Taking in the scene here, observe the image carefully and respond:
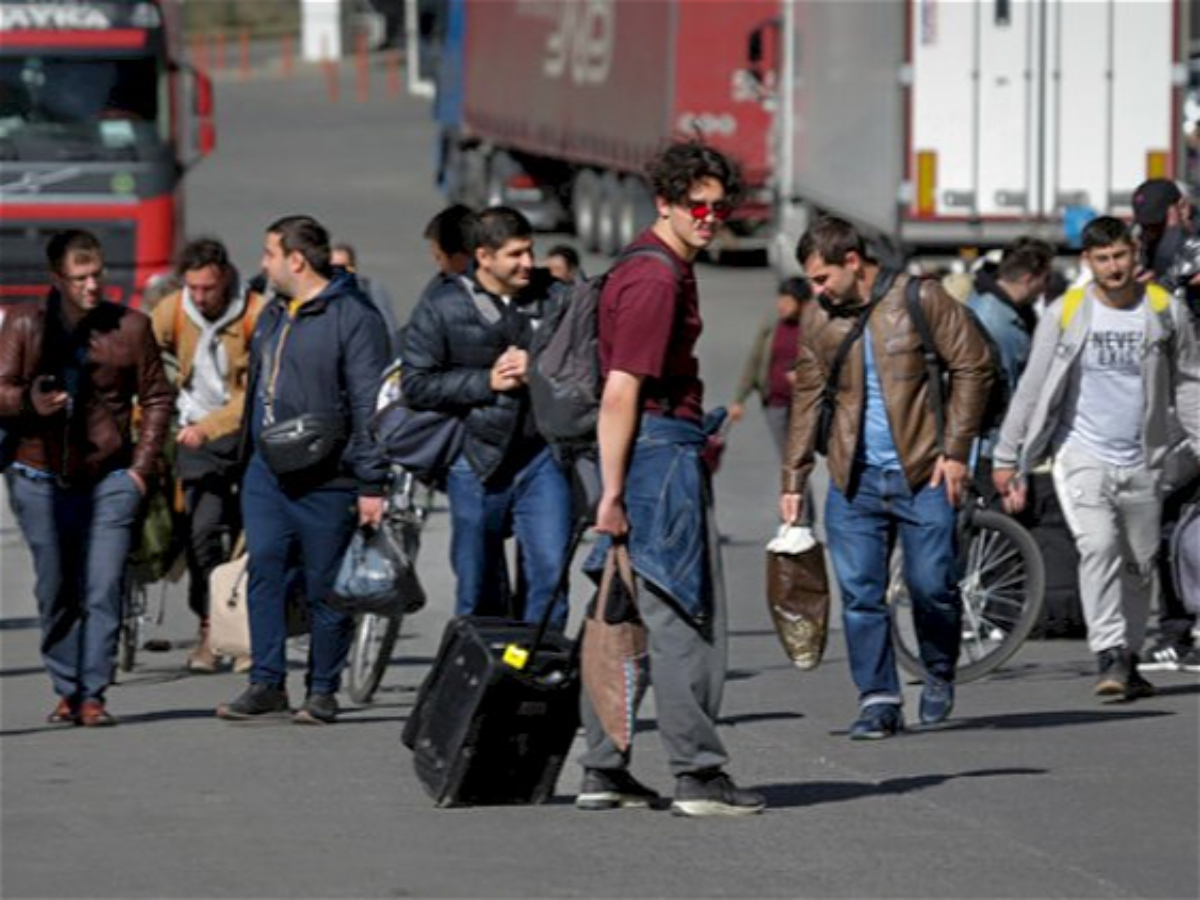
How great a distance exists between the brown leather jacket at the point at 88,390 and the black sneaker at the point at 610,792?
272 centimetres

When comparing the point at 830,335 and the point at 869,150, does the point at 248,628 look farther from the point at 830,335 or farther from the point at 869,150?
the point at 869,150

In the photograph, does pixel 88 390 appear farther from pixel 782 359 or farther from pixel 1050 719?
pixel 782 359

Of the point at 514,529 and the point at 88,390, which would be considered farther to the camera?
the point at 88,390

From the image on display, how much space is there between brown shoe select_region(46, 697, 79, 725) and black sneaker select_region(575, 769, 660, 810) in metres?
2.74

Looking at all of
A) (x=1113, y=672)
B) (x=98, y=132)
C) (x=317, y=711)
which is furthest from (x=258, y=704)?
(x=98, y=132)

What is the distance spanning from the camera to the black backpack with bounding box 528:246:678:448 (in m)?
9.26

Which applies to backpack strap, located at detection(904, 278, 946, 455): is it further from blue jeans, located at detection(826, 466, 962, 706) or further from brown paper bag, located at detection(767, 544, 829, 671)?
brown paper bag, located at detection(767, 544, 829, 671)

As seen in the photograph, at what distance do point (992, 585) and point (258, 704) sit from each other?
3267 mm

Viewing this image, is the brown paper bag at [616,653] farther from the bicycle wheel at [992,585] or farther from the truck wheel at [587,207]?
the truck wheel at [587,207]

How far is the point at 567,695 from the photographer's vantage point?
938cm

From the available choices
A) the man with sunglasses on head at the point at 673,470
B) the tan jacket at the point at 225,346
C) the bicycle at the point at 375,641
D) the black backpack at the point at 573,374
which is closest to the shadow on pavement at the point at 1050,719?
the bicycle at the point at 375,641

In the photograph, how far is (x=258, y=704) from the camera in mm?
11562

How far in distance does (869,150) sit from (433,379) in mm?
14803

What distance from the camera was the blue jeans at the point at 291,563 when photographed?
11.5m
